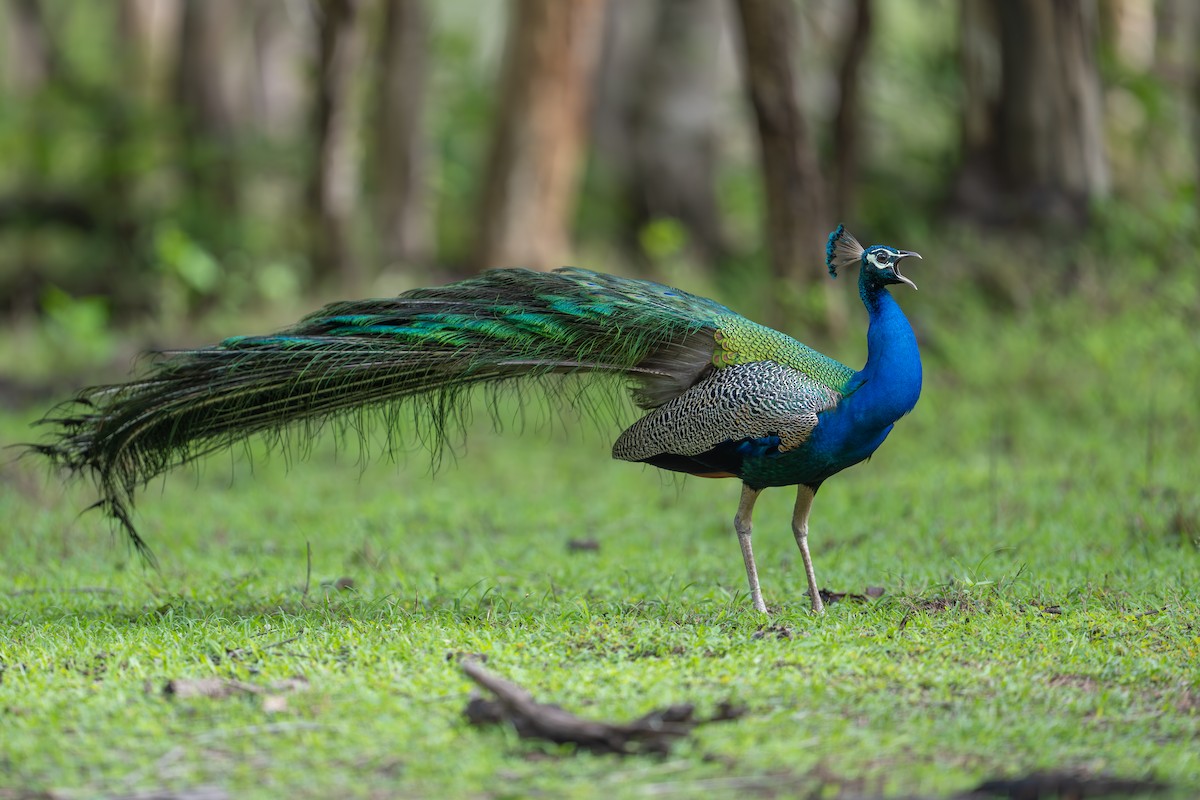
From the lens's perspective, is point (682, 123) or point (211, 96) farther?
point (211, 96)

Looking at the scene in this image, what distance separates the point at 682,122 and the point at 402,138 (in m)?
3.28

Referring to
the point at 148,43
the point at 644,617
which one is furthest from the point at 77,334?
the point at 148,43

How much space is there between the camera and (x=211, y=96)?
17.5m

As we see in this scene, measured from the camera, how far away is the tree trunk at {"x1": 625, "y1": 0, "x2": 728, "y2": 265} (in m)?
16.4

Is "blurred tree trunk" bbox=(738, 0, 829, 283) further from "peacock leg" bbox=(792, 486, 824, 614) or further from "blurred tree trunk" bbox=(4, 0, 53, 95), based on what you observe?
"blurred tree trunk" bbox=(4, 0, 53, 95)

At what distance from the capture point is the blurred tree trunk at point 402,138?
15.1m

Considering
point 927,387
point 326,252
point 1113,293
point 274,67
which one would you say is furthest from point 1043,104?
point 274,67

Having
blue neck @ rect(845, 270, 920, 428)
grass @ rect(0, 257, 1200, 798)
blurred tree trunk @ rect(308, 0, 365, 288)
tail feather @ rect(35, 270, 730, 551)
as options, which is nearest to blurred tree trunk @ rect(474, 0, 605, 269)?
blurred tree trunk @ rect(308, 0, 365, 288)

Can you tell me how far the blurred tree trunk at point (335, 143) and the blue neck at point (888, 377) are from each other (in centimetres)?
930

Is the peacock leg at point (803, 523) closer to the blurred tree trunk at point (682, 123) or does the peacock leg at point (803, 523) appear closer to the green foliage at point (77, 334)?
the green foliage at point (77, 334)

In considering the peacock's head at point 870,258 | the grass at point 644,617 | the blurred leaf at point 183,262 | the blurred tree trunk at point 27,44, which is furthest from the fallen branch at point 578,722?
the blurred tree trunk at point 27,44

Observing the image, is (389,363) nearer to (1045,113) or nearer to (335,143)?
(1045,113)

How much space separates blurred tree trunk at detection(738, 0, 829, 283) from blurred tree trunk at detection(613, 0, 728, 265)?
4774mm

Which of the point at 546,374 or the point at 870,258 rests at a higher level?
the point at 870,258
